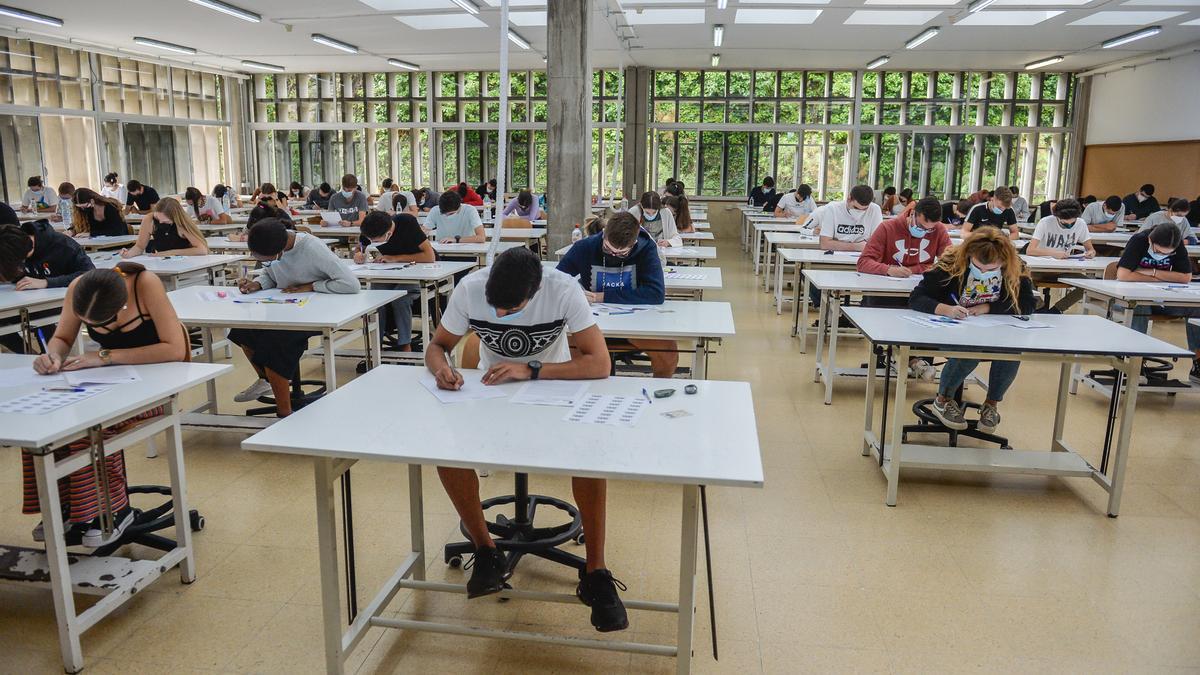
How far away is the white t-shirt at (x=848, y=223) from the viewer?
288 inches

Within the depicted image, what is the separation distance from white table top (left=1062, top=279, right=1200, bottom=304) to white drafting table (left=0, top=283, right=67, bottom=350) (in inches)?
247

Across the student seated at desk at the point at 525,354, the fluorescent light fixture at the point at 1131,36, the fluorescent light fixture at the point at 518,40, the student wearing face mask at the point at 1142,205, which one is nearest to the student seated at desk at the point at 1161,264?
the student seated at desk at the point at 525,354

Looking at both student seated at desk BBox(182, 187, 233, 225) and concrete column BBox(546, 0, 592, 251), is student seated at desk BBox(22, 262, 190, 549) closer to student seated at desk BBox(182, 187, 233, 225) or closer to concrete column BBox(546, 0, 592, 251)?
concrete column BBox(546, 0, 592, 251)

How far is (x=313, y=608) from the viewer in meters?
2.66

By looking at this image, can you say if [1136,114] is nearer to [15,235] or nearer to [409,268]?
[409,268]

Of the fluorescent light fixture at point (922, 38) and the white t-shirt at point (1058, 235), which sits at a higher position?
the fluorescent light fixture at point (922, 38)

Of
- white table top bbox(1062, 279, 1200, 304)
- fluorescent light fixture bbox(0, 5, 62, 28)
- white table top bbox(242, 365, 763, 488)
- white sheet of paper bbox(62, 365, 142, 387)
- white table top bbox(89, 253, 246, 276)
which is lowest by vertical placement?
white table top bbox(242, 365, 763, 488)

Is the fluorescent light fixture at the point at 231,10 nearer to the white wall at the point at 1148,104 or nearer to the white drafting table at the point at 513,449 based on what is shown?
the white drafting table at the point at 513,449

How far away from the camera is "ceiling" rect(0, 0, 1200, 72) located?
1023cm

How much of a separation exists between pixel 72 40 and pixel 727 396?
1484 centimetres

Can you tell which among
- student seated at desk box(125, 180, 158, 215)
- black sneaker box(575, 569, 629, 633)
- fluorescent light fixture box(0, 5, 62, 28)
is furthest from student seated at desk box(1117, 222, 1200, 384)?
fluorescent light fixture box(0, 5, 62, 28)

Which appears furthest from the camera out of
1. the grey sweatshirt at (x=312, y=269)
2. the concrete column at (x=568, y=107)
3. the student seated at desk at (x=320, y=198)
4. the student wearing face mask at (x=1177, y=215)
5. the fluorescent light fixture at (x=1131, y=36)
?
the student seated at desk at (x=320, y=198)

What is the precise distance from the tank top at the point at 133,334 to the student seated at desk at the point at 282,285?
1.17m

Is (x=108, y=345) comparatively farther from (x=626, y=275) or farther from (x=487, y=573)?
(x=626, y=275)
